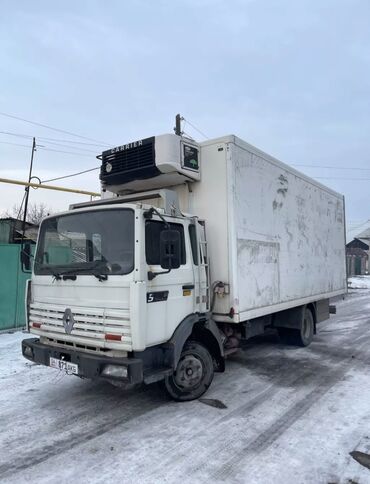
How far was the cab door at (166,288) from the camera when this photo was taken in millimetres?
4367

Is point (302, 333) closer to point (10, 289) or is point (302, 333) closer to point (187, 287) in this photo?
point (187, 287)

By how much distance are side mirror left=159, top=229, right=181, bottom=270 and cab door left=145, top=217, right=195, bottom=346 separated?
117 millimetres

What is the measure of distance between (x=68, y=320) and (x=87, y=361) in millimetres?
597

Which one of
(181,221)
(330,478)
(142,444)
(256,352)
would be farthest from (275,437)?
A: (256,352)

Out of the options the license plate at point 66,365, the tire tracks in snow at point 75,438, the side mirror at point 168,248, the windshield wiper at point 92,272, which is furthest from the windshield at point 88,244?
the tire tracks in snow at point 75,438

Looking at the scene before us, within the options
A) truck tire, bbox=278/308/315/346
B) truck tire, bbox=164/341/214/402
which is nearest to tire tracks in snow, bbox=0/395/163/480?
truck tire, bbox=164/341/214/402

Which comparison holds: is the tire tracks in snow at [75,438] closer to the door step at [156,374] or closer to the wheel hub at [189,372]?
the wheel hub at [189,372]

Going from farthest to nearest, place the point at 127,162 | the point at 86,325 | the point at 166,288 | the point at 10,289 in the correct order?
the point at 10,289 → the point at 127,162 → the point at 166,288 → the point at 86,325

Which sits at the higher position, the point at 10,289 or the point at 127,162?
the point at 127,162

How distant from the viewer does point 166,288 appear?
15.1ft

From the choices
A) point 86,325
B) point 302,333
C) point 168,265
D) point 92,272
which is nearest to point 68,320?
point 86,325

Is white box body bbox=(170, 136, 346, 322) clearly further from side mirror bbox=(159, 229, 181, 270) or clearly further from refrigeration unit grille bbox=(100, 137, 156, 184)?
side mirror bbox=(159, 229, 181, 270)

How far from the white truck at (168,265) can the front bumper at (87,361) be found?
0.01m

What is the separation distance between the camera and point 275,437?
13.3 ft
